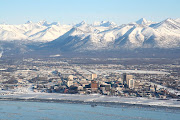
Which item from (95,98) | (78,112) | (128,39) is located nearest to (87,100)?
(95,98)

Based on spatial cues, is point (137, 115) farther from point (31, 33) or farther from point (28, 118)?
point (31, 33)

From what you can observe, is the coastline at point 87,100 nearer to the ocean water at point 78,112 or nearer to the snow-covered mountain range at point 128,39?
the ocean water at point 78,112

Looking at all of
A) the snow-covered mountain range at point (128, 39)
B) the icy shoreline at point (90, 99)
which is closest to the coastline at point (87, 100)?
the icy shoreline at point (90, 99)

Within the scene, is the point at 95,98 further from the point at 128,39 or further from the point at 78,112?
the point at 128,39

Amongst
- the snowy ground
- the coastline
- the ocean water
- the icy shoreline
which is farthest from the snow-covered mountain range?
the ocean water

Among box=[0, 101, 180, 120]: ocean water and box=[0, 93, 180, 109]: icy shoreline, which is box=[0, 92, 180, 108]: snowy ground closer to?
box=[0, 93, 180, 109]: icy shoreline
